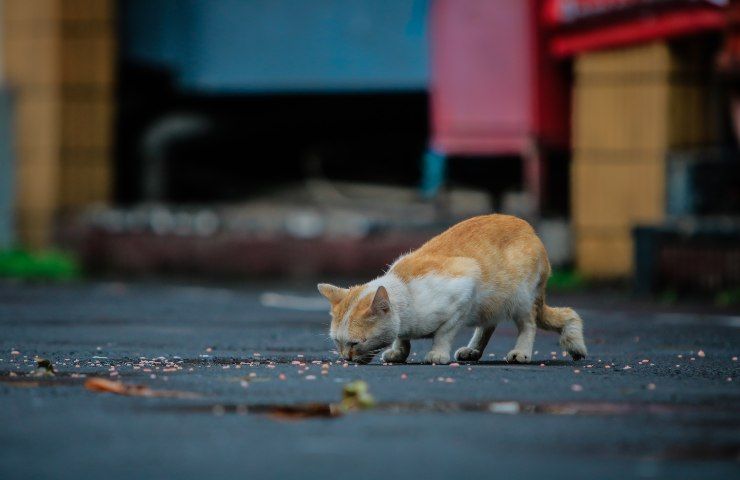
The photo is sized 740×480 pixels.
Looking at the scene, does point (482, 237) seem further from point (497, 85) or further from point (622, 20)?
point (497, 85)

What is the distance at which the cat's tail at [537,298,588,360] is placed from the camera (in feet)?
32.7

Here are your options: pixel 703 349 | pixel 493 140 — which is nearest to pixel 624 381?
pixel 703 349

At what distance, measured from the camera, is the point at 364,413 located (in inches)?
277

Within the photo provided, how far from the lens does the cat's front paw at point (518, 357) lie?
986 cm

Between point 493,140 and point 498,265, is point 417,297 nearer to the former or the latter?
point 498,265

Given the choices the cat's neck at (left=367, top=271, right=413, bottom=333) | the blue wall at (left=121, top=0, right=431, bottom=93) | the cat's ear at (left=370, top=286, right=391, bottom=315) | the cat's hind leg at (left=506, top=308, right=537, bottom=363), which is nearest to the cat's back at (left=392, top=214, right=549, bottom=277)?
the cat's neck at (left=367, top=271, right=413, bottom=333)

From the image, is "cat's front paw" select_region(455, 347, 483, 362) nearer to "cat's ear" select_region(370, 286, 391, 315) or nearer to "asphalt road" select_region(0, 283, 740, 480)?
"asphalt road" select_region(0, 283, 740, 480)

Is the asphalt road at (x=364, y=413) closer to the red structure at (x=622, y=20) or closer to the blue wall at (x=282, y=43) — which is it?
the red structure at (x=622, y=20)

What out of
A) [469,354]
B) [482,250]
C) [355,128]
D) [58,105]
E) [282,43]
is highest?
[282,43]

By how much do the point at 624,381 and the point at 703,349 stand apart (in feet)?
9.89

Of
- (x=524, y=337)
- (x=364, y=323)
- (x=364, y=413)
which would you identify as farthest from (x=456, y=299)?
(x=364, y=413)

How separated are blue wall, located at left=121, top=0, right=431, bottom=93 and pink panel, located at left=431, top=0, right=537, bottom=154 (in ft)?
3.65

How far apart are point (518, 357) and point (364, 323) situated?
1135mm

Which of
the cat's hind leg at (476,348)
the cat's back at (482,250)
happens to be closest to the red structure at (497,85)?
the cat's hind leg at (476,348)
